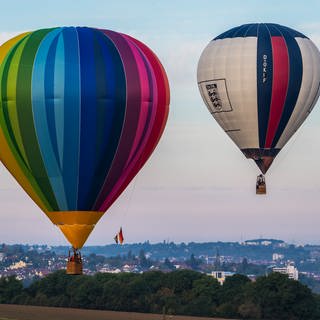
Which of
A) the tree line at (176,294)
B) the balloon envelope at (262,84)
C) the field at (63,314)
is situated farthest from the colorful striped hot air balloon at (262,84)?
the tree line at (176,294)

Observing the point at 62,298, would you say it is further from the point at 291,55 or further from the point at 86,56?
the point at 86,56

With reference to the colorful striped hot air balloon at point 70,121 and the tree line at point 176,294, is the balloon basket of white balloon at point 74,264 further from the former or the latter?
the tree line at point 176,294

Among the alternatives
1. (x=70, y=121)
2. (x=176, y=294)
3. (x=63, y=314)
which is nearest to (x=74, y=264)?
(x=70, y=121)

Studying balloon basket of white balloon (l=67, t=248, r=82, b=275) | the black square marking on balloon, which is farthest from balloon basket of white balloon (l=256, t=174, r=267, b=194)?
balloon basket of white balloon (l=67, t=248, r=82, b=275)

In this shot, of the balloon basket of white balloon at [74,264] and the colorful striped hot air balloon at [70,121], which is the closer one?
the balloon basket of white balloon at [74,264]

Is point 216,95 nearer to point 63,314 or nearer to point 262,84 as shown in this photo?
point 262,84

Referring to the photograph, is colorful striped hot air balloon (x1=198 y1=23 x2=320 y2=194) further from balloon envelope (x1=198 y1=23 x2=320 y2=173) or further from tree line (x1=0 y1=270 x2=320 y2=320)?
tree line (x1=0 y1=270 x2=320 y2=320)

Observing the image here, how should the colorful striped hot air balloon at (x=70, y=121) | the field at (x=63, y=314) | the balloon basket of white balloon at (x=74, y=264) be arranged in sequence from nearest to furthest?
the balloon basket of white balloon at (x=74, y=264), the colorful striped hot air balloon at (x=70, y=121), the field at (x=63, y=314)

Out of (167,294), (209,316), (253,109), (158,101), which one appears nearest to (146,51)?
(158,101)
